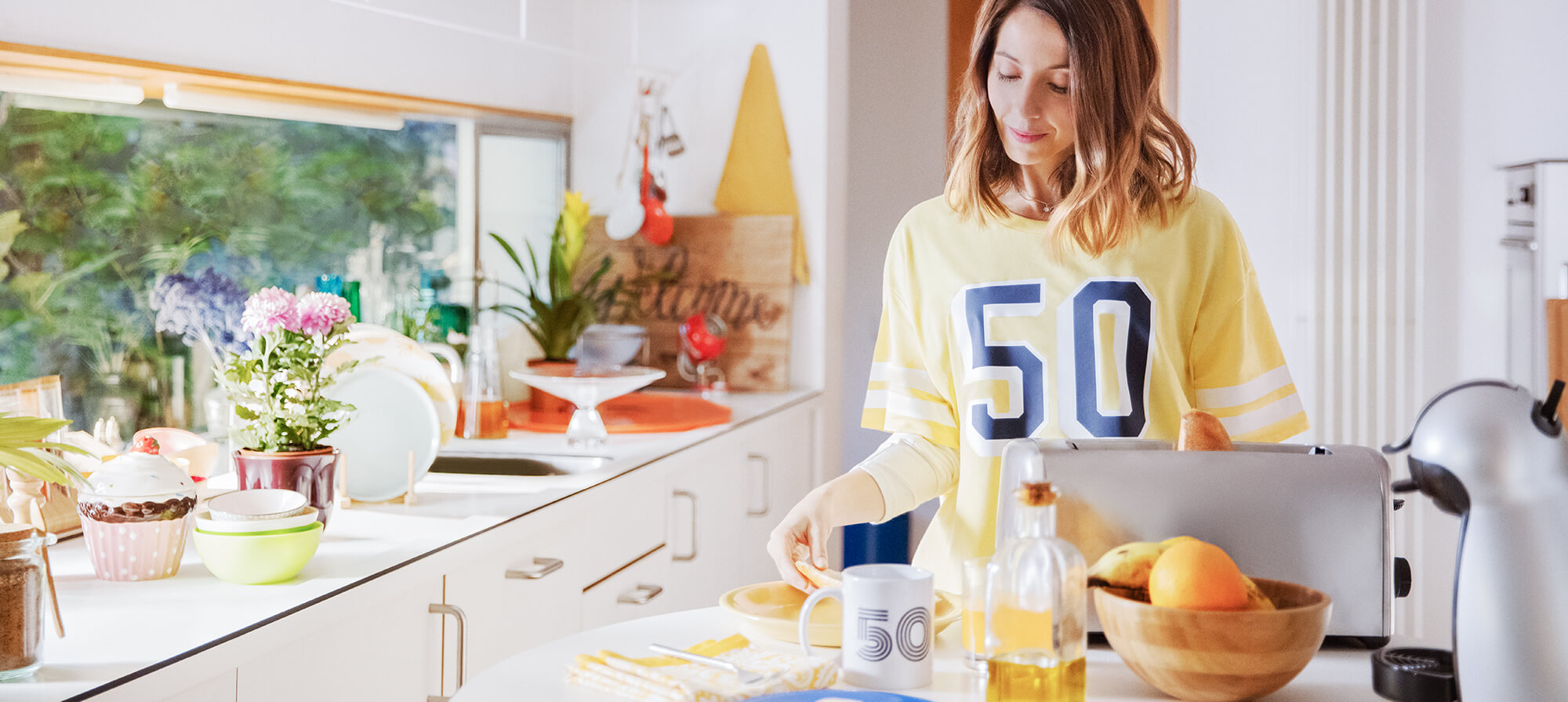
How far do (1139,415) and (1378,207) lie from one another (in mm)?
1303

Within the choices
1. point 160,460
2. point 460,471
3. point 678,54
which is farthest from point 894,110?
point 160,460

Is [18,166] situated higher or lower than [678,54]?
lower

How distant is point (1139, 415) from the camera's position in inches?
50.7

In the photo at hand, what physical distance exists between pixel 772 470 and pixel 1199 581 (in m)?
2.17

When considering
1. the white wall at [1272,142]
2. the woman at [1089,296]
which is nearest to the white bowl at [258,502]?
the woman at [1089,296]

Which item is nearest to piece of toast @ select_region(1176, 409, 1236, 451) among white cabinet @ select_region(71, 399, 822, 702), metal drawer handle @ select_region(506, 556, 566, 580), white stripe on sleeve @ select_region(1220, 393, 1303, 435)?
white stripe on sleeve @ select_region(1220, 393, 1303, 435)

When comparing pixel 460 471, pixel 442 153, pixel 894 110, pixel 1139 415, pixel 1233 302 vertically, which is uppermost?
pixel 894 110

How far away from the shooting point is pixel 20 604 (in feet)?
3.00

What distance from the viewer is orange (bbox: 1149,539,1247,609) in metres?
0.76

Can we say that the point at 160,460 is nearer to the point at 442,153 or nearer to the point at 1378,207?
the point at 442,153

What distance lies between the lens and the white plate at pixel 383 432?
165cm

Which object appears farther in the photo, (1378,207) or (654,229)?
(654,229)

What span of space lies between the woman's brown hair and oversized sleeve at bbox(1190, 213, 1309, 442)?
0.30 feet

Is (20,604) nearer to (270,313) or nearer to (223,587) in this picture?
(223,587)
